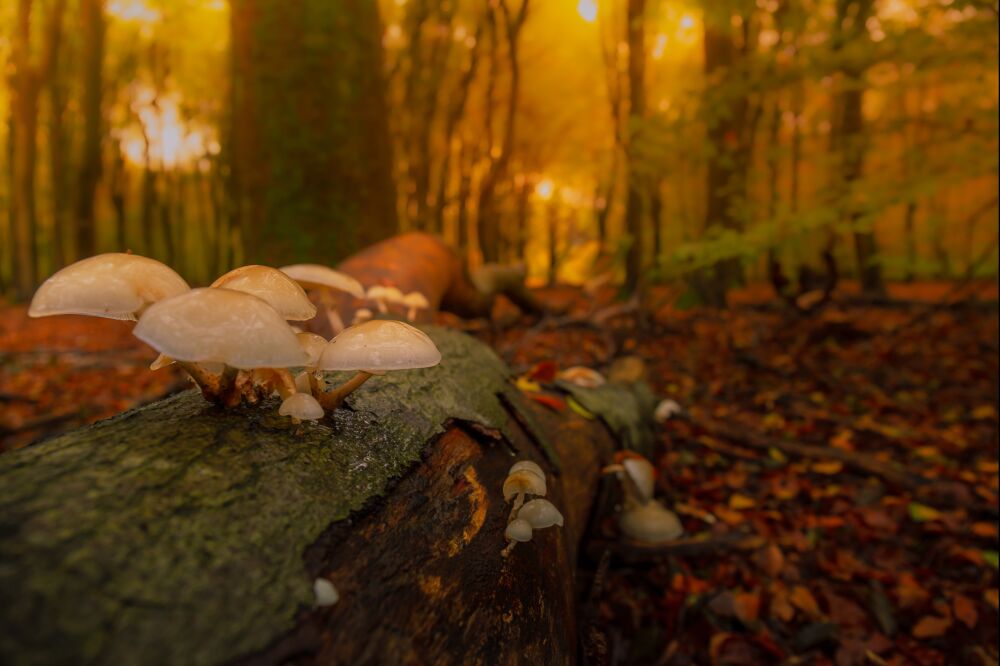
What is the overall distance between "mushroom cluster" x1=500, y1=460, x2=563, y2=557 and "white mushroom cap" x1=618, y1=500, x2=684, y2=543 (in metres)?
1.42

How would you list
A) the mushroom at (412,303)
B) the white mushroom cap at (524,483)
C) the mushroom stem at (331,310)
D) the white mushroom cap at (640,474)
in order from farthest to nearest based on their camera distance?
the mushroom at (412,303), the white mushroom cap at (640,474), the mushroom stem at (331,310), the white mushroom cap at (524,483)

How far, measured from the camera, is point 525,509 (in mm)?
1323

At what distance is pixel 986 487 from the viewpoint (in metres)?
3.24

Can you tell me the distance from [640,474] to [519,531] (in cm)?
147

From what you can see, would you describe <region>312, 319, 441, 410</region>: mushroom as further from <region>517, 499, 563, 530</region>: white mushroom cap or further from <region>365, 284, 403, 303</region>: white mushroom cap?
<region>365, 284, 403, 303</region>: white mushroom cap

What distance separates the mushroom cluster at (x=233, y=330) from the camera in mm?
949

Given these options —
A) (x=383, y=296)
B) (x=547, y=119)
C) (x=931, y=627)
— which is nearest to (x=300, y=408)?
(x=383, y=296)

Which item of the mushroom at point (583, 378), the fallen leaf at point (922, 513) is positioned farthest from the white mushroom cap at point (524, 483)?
the fallen leaf at point (922, 513)

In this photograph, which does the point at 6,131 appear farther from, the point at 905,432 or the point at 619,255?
the point at 905,432

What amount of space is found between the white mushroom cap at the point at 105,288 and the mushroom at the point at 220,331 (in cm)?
12

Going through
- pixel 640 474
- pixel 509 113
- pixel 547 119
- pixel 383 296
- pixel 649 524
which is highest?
pixel 547 119

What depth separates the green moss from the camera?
2.31 ft

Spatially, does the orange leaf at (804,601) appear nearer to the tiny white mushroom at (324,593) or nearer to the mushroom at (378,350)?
the mushroom at (378,350)

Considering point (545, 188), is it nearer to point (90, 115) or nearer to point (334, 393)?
point (90, 115)
